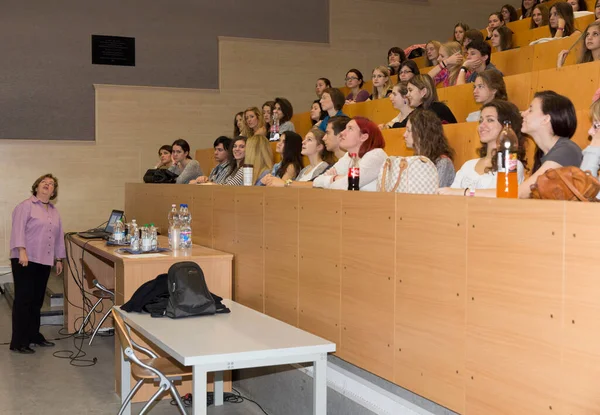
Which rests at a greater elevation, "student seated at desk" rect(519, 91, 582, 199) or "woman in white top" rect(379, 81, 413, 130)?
"woman in white top" rect(379, 81, 413, 130)

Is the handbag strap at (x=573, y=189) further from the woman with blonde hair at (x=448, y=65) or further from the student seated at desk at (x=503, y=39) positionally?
the student seated at desk at (x=503, y=39)

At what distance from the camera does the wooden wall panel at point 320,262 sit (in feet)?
11.7

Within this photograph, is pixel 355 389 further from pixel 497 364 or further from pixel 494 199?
pixel 494 199

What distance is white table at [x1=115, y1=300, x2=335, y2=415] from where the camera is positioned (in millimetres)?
3008

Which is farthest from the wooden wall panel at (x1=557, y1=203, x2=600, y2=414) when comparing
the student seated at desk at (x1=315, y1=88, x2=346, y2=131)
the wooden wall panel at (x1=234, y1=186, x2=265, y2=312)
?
the student seated at desk at (x1=315, y1=88, x2=346, y2=131)

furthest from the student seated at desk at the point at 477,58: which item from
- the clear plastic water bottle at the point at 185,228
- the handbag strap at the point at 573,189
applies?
the handbag strap at the point at 573,189

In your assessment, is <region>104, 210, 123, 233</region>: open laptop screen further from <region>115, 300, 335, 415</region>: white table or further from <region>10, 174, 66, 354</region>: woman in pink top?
<region>115, 300, 335, 415</region>: white table

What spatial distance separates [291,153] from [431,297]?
2.65 m

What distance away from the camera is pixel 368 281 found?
10.8 ft

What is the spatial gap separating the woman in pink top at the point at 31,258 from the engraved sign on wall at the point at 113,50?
4.04 meters

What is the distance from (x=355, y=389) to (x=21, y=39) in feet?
25.4

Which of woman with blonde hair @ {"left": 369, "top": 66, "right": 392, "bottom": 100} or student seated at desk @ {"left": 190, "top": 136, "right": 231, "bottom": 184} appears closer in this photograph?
student seated at desk @ {"left": 190, "top": 136, "right": 231, "bottom": 184}

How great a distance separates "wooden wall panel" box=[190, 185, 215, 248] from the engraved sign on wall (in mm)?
4707

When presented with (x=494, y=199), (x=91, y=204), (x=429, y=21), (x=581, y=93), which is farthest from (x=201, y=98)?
(x=494, y=199)
